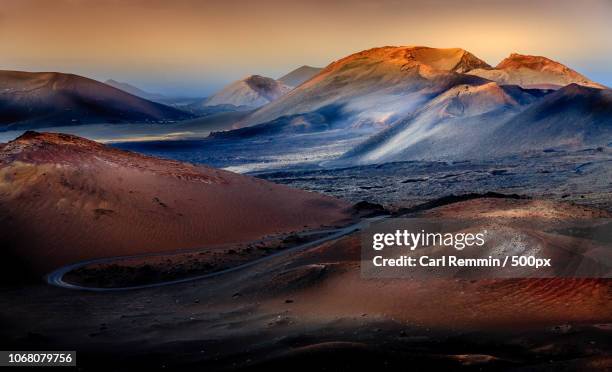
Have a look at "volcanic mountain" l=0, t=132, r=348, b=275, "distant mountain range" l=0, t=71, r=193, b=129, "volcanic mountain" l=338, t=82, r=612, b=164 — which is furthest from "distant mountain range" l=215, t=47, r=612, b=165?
"distant mountain range" l=0, t=71, r=193, b=129

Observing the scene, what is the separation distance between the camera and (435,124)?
5684cm

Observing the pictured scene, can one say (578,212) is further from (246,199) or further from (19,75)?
(19,75)

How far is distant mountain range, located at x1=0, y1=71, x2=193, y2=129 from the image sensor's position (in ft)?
397

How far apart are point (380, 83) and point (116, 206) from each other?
267 feet

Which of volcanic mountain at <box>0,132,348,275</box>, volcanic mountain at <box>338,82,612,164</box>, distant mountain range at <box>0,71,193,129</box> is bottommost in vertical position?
volcanic mountain at <box>0,132,348,275</box>

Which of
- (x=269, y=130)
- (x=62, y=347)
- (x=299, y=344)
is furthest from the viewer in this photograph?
(x=269, y=130)

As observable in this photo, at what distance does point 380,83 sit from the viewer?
10244 centimetres

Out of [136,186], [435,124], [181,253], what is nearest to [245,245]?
[181,253]

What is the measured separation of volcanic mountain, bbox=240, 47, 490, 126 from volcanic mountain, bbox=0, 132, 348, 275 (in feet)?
190

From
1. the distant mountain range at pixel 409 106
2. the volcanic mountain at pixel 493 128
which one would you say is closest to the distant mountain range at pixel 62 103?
the distant mountain range at pixel 409 106

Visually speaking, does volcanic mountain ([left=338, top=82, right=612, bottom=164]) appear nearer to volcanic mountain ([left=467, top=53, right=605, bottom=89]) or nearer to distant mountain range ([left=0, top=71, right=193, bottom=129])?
volcanic mountain ([left=467, top=53, right=605, bottom=89])

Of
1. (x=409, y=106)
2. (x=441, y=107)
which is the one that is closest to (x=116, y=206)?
(x=441, y=107)

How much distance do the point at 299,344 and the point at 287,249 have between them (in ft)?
35.0

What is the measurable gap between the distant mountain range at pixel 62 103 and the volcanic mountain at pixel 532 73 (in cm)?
6317
